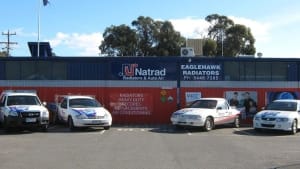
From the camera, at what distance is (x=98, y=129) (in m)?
23.6

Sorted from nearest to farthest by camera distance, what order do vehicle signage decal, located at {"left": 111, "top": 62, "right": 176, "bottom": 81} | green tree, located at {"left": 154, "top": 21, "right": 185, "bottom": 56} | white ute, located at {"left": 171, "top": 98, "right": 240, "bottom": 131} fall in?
white ute, located at {"left": 171, "top": 98, "right": 240, "bottom": 131}
vehicle signage decal, located at {"left": 111, "top": 62, "right": 176, "bottom": 81}
green tree, located at {"left": 154, "top": 21, "right": 185, "bottom": 56}

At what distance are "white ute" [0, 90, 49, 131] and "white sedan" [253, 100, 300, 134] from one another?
9277mm

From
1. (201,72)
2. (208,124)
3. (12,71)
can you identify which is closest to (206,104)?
(208,124)

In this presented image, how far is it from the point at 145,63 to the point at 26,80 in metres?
6.70

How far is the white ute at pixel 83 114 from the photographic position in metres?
22.3

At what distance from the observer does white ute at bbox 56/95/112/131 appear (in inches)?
877

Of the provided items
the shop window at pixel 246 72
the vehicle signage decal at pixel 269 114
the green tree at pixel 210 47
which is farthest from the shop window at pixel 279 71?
the green tree at pixel 210 47

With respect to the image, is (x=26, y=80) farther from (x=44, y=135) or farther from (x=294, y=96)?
(x=294, y=96)

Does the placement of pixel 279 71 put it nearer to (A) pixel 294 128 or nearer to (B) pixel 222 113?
(B) pixel 222 113

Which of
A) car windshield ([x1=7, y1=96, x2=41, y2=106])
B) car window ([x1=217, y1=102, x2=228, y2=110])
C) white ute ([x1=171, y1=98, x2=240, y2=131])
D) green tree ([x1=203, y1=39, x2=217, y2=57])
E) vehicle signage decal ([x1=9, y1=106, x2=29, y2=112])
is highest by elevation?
green tree ([x1=203, y1=39, x2=217, y2=57])

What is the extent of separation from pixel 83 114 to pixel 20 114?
2.66 metres

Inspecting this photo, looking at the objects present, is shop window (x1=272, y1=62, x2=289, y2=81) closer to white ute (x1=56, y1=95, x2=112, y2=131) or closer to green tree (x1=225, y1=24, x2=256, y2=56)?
white ute (x1=56, y1=95, x2=112, y2=131)

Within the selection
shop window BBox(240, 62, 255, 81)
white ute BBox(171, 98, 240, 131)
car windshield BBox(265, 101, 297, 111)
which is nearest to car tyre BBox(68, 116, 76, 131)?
white ute BBox(171, 98, 240, 131)

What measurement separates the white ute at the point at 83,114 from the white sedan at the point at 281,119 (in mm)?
6655
